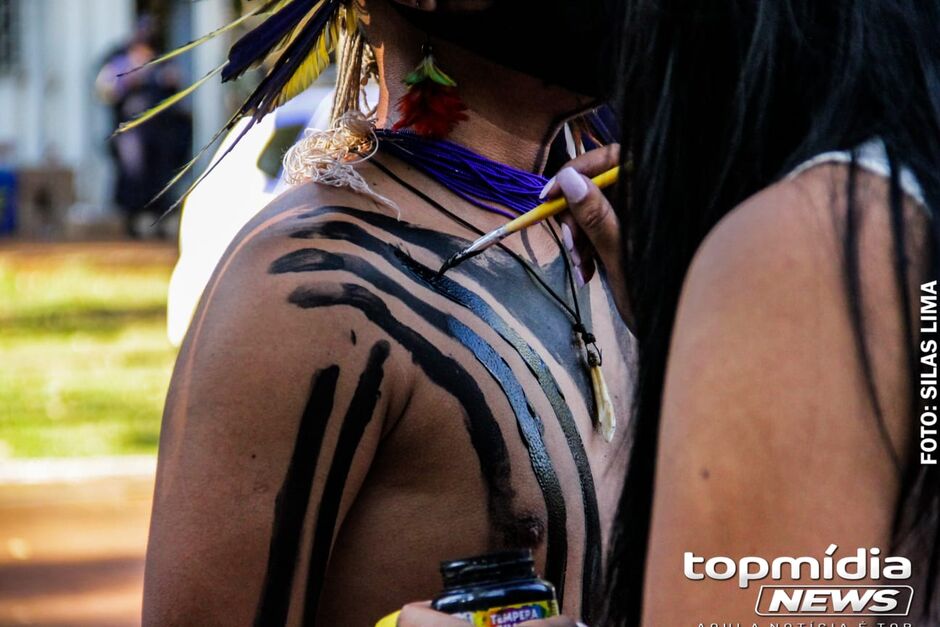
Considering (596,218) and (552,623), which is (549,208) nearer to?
(596,218)

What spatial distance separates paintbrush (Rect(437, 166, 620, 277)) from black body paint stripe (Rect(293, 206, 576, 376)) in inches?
0.9

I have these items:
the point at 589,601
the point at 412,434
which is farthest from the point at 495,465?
the point at 589,601

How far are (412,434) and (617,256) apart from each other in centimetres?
37

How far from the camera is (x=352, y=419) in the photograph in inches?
75.1

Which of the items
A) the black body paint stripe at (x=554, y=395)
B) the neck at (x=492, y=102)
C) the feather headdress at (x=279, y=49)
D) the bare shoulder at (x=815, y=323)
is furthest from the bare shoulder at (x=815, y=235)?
the feather headdress at (x=279, y=49)

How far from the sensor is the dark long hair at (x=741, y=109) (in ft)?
4.67

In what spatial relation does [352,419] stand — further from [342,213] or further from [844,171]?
[844,171]

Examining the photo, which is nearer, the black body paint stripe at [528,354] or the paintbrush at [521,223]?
the paintbrush at [521,223]

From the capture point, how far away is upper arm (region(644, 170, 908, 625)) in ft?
4.33

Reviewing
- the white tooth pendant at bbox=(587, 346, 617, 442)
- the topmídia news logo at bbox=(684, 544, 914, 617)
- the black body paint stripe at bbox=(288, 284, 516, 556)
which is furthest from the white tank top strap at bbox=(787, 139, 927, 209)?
the white tooth pendant at bbox=(587, 346, 617, 442)

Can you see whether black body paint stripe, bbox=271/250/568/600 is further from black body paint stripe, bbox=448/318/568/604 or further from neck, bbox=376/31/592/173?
neck, bbox=376/31/592/173

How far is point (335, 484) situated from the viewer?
190 cm

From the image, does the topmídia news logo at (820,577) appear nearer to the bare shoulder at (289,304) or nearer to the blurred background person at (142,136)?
the bare shoulder at (289,304)

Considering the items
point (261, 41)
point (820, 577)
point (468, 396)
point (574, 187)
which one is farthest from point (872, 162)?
point (261, 41)
